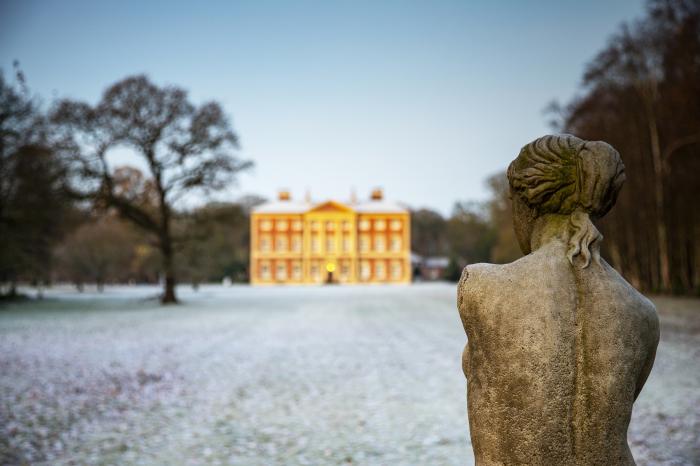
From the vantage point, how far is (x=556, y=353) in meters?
1.76

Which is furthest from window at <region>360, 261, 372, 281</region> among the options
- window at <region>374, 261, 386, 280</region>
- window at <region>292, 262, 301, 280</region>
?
window at <region>292, 262, 301, 280</region>

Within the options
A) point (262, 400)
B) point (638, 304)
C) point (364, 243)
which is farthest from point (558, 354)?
point (364, 243)

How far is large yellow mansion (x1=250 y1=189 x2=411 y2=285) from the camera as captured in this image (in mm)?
66125

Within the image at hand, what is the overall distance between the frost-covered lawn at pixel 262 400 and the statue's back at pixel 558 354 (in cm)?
290

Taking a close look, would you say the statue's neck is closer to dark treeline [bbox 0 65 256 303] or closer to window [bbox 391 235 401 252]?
dark treeline [bbox 0 65 256 303]

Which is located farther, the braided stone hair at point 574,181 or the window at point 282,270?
the window at point 282,270

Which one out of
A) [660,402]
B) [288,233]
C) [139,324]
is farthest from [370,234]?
[660,402]

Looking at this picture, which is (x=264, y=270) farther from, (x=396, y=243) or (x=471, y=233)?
(x=471, y=233)

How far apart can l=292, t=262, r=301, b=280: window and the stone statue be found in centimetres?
6560

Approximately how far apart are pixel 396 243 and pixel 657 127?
144ft

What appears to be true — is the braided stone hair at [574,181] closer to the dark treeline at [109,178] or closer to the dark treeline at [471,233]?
the dark treeline at [109,178]

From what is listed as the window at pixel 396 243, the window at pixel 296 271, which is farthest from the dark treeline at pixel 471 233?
the window at pixel 296 271

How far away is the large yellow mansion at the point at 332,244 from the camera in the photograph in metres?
66.1

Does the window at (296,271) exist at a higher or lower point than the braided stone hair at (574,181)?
lower
